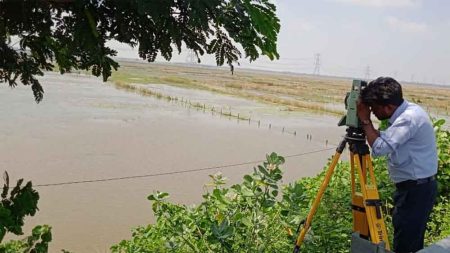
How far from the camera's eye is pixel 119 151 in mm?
11031

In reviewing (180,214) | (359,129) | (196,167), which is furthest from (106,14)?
(196,167)

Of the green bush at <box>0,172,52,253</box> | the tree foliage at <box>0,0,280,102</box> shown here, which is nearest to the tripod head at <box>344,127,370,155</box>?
the tree foliage at <box>0,0,280,102</box>

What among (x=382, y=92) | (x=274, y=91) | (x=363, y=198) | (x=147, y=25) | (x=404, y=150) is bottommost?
(x=274, y=91)

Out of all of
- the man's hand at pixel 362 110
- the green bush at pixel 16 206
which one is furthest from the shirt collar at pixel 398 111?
the green bush at pixel 16 206

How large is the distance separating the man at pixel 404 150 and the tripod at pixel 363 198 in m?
0.07

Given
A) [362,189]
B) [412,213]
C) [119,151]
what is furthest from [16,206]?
[119,151]

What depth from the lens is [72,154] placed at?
407 inches

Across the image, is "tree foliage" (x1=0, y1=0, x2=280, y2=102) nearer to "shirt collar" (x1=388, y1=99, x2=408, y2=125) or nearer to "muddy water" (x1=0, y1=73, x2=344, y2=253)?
"shirt collar" (x1=388, y1=99, x2=408, y2=125)

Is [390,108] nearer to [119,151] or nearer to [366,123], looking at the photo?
[366,123]

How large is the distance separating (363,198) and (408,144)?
0.40 m

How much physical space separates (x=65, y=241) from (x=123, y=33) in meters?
4.99

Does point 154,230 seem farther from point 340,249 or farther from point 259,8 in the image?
point 259,8

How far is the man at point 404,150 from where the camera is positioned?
2.37m

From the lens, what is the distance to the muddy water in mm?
6699
